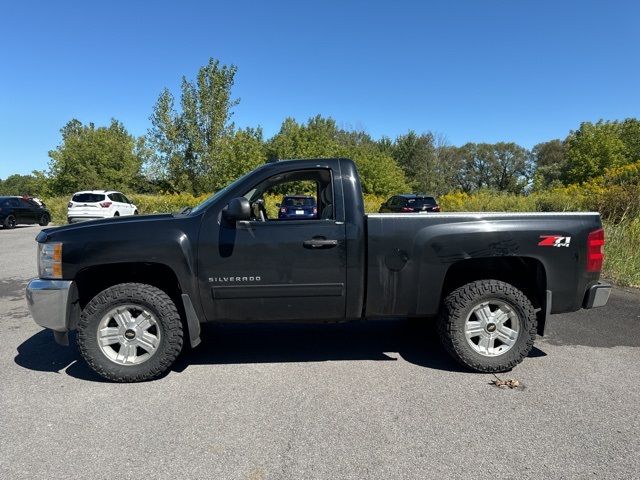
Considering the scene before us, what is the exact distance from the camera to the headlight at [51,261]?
379 centimetres

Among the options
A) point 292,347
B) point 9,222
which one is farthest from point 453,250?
point 9,222

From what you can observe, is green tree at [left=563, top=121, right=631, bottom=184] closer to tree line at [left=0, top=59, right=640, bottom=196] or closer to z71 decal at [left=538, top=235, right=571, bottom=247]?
tree line at [left=0, top=59, right=640, bottom=196]

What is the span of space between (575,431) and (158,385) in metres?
3.25

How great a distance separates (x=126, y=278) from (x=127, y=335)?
0.54m

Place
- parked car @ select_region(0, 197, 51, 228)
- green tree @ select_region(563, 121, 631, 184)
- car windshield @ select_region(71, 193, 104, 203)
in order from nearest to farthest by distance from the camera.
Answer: car windshield @ select_region(71, 193, 104, 203)
parked car @ select_region(0, 197, 51, 228)
green tree @ select_region(563, 121, 631, 184)

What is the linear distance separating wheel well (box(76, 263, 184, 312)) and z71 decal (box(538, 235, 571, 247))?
10.7 ft

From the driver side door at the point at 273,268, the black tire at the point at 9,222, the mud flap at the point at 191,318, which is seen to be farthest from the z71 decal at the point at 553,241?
the black tire at the point at 9,222

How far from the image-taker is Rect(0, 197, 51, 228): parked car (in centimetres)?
2097

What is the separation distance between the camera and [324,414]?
130 inches

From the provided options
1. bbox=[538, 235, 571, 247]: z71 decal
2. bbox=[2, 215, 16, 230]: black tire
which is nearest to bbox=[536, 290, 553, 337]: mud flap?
bbox=[538, 235, 571, 247]: z71 decal

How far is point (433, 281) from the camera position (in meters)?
4.01

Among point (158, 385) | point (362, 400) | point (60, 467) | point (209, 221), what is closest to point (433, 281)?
point (362, 400)

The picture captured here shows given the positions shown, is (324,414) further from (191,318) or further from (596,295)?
(596,295)

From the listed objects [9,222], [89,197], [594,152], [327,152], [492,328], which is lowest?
[9,222]
